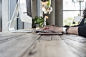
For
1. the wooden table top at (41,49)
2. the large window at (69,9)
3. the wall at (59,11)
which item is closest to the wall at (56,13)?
the wall at (59,11)

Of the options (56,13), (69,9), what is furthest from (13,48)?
(69,9)

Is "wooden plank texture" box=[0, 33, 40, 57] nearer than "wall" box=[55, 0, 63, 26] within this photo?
Yes

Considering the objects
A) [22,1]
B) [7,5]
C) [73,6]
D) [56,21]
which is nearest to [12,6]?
[7,5]

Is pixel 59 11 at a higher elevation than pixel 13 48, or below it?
higher

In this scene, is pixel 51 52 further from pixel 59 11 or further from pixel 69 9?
pixel 69 9

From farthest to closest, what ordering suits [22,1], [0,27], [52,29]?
[0,27] < [22,1] < [52,29]

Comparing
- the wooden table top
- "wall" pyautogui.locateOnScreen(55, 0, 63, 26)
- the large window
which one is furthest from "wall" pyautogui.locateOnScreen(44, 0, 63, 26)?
the wooden table top

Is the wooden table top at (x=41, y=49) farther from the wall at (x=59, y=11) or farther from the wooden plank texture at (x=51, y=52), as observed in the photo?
the wall at (x=59, y=11)

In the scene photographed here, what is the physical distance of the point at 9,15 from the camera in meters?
1.67

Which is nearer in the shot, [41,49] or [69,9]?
[41,49]

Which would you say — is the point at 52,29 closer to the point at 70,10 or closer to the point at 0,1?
the point at 0,1

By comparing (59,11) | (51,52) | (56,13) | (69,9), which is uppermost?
Answer: (69,9)

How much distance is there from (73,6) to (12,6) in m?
6.43

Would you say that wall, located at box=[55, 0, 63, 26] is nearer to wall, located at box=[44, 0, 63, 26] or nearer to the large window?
wall, located at box=[44, 0, 63, 26]
